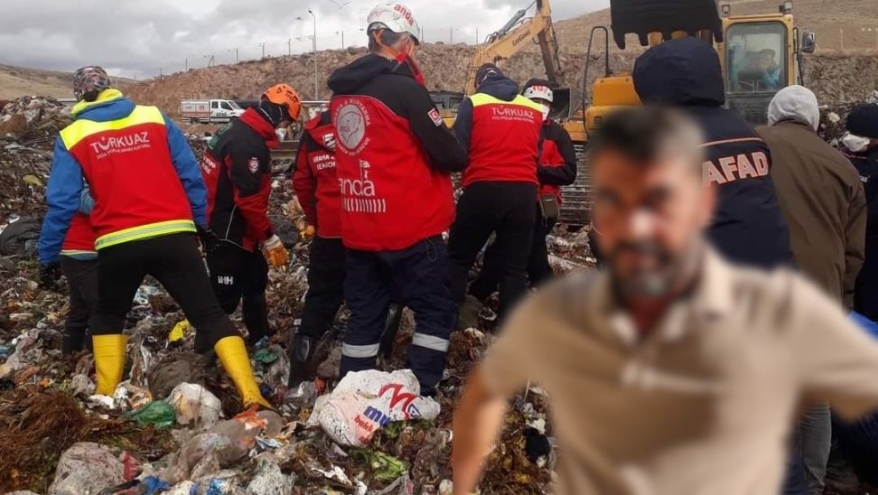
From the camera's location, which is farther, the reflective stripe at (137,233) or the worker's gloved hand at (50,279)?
the worker's gloved hand at (50,279)

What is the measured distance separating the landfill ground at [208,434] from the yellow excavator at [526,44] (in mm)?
7212

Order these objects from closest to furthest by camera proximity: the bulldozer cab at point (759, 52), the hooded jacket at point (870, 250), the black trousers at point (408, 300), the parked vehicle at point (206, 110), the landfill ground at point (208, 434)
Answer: the landfill ground at point (208, 434), the black trousers at point (408, 300), the hooded jacket at point (870, 250), the bulldozer cab at point (759, 52), the parked vehicle at point (206, 110)

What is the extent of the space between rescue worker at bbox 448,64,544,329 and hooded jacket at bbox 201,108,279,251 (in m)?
1.17

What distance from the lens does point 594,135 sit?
3.13ft

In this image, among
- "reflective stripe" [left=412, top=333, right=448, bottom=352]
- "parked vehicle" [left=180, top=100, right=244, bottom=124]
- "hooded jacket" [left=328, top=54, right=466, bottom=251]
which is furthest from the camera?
"parked vehicle" [left=180, top=100, right=244, bottom=124]

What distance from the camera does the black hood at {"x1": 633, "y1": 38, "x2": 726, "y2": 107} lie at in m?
2.14

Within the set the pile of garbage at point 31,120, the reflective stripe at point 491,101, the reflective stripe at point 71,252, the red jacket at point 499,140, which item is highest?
the pile of garbage at point 31,120

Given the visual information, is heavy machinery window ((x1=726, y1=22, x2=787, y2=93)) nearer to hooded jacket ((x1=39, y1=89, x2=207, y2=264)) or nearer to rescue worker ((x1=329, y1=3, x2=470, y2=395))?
rescue worker ((x1=329, y1=3, x2=470, y2=395))

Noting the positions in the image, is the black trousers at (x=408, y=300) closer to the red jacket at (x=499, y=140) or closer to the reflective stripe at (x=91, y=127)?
the red jacket at (x=499, y=140)

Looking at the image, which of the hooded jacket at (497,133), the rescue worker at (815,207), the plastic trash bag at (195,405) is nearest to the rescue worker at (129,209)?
the plastic trash bag at (195,405)

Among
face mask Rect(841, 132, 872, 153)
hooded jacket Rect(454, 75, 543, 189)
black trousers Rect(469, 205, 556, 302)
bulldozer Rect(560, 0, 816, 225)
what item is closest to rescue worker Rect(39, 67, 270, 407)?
hooded jacket Rect(454, 75, 543, 189)

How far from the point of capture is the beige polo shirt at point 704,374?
3.07 feet

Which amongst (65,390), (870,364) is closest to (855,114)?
(870,364)

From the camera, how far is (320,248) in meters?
4.65
